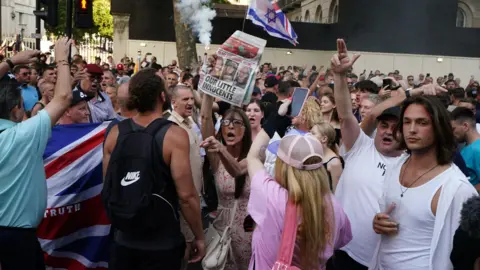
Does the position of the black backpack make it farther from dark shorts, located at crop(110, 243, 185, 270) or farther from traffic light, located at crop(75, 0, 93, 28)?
traffic light, located at crop(75, 0, 93, 28)

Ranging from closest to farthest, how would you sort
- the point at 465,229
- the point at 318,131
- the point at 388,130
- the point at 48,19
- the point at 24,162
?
the point at 465,229
the point at 24,162
the point at 388,130
the point at 318,131
the point at 48,19

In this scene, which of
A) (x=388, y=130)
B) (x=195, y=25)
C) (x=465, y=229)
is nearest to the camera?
(x=465, y=229)

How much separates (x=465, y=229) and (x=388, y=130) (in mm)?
1803

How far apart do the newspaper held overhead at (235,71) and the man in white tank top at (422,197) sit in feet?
6.52

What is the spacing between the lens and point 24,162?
3996 mm

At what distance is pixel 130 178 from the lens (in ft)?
12.9

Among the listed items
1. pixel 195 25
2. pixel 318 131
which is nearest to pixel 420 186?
pixel 318 131

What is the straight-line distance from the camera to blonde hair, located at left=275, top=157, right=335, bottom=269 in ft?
11.0

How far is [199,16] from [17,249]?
25137 mm

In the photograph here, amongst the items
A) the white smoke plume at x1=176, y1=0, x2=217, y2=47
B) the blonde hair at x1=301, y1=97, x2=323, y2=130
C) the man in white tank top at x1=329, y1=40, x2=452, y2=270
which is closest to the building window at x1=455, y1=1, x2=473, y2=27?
the white smoke plume at x1=176, y1=0, x2=217, y2=47

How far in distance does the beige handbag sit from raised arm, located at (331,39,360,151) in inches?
49.5

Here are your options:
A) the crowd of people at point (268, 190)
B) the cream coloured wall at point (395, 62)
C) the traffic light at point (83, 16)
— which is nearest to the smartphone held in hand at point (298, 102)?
the crowd of people at point (268, 190)

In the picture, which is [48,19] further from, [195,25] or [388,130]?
[195,25]

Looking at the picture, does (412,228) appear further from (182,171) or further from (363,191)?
(182,171)
